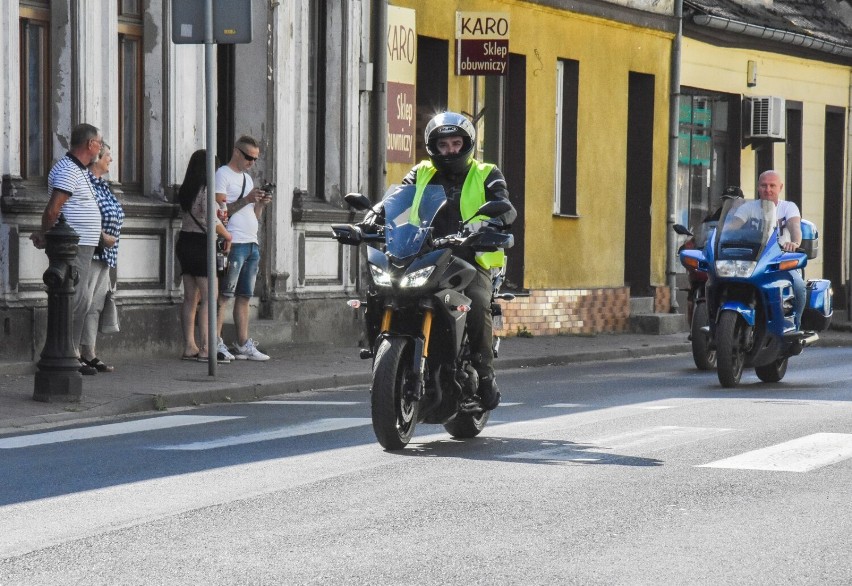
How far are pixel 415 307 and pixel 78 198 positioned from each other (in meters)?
5.11

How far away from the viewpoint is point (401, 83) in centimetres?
2002

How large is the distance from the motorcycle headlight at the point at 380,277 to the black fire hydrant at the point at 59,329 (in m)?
3.27

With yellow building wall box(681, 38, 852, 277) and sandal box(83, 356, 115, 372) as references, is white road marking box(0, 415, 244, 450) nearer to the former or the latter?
sandal box(83, 356, 115, 372)

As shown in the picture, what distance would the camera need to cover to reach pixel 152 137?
53.5ft

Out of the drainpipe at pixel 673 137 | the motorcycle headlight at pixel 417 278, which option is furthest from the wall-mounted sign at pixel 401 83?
the motorcycle headlight at pixel 417 278

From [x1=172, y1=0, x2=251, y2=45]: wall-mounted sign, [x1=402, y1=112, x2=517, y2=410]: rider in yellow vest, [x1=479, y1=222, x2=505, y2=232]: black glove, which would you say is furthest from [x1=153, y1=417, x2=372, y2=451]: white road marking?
[x1=172, y1=0, x2=251, y2=45]: wall-mounted sign

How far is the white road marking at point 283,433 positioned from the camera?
32.2ft

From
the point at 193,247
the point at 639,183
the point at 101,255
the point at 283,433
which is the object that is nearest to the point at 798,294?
the point at 193,247

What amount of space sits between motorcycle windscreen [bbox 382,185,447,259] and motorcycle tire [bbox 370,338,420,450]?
0.51 meters

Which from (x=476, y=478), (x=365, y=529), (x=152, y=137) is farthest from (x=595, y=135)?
(x=365, y=529)

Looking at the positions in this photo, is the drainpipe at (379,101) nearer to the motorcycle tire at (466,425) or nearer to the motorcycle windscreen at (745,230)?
the motorcycle windscreen at (745,230)

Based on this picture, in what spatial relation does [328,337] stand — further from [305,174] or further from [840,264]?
[840,264]

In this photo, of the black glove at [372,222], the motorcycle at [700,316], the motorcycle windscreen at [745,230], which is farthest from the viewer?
the motorcycle at [700,316]

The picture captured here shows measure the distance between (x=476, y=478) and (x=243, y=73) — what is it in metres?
9.87
